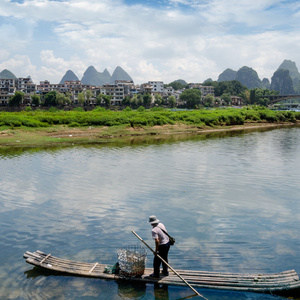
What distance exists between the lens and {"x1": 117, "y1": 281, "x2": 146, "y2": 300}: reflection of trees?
30.6 ft

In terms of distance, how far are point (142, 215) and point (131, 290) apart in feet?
18.9

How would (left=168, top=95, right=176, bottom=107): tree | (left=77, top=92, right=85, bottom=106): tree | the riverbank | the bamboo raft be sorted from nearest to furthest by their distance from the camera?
the bamboo raft → the riverbank → (left=77, top=92, right=85, bottom=106): tree → (left=168, top=95, right=176, bottom=107): tree

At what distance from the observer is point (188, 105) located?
472ft

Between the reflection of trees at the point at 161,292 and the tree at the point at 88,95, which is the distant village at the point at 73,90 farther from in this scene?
the reflection of trees at the point at 161,292

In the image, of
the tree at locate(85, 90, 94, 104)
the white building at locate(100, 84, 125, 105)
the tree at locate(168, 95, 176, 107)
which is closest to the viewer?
the tree at locate(85, 90, 94, 104)

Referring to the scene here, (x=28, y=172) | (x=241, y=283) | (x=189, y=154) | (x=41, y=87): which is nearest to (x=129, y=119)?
(x=189, y=154)

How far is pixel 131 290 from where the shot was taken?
957cm

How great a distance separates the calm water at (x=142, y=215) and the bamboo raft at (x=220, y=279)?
26 centimetres

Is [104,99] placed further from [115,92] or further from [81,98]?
[115,92]

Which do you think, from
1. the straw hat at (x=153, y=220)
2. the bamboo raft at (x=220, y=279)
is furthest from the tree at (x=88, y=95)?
the straw hat at (x=153, y=220)

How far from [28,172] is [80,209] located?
9.74 m

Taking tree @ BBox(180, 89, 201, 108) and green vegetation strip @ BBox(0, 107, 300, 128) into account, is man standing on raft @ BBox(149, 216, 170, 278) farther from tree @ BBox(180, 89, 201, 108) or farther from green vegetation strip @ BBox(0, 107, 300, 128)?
tree @ BBox(180, 89, 201, 108)

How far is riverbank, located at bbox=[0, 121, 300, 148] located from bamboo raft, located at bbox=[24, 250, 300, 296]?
96.8 ft

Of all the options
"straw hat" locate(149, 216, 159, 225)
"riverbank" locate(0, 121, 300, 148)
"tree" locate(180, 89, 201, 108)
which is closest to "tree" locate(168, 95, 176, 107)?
"tree" locate(180, 89, 201, 108)
